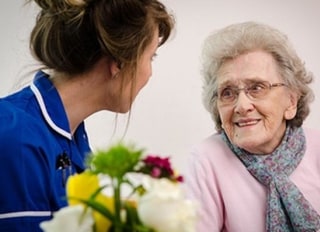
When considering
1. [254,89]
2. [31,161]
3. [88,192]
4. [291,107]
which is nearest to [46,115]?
[31,161]

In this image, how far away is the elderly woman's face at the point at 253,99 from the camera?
1361 mm

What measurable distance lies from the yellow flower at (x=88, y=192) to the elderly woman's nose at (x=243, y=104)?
3.16ft

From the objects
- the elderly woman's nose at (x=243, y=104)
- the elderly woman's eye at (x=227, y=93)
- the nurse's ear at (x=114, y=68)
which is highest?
the nurse's ear at (x=114, y=68)

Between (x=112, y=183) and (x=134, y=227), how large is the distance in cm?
5

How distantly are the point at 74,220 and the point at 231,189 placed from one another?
1.02 m

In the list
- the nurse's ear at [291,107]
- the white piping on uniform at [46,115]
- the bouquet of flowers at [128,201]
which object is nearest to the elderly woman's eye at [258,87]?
the nurse's ear at [291,107]

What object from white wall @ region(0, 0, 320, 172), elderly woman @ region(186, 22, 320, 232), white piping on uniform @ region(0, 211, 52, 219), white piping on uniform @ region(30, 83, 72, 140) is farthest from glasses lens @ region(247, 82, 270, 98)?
white piping on uniform @ region(0, 211, 52, 219)

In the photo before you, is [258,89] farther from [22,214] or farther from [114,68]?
[22,214]

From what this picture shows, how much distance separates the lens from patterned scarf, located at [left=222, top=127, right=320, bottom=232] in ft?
4.27

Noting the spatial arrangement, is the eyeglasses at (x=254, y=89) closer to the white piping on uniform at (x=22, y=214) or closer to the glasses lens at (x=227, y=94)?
the glasses lens at (x=227, y=94)

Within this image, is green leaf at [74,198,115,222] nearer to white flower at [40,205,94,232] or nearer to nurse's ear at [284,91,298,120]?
white flower at [40,205,94,232]

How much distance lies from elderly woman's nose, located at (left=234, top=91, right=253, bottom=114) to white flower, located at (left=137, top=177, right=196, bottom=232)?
0.98 metres

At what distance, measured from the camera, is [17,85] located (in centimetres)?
163

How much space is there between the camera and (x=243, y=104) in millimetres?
1355
